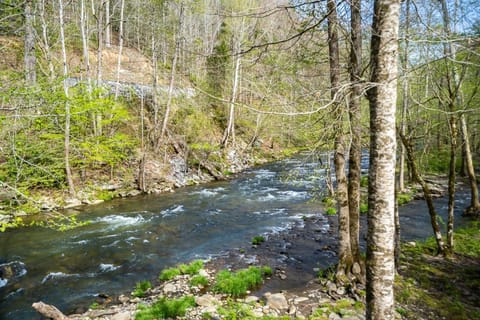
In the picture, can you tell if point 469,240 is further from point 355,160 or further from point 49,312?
point 49,312

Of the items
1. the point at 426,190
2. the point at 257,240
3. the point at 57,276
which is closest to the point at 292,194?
the point at 257,240

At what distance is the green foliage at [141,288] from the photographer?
6.44 meters

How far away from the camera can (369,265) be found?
3.03 m

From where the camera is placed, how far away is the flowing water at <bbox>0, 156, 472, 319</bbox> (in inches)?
267

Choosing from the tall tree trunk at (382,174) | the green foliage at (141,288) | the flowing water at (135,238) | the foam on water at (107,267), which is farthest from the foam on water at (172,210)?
the tall tree trunk at (382,174)

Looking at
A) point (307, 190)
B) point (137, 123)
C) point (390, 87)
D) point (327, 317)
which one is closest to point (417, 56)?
point (390, 87)

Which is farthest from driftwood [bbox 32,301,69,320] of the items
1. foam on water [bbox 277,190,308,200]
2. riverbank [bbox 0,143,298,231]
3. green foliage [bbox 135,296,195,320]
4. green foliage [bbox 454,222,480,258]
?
foam on water [bbox 277,190,308,200]

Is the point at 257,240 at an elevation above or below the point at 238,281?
below

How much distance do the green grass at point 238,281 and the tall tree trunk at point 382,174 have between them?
359cm

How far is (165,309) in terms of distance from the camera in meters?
5.35

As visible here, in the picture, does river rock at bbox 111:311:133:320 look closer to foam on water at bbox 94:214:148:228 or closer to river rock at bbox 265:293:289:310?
river rock at bbox 265:293:289:310

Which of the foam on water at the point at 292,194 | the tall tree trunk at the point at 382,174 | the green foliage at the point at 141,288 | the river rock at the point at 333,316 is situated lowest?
the green foliage at the point at 141,288

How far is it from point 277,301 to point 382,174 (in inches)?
148

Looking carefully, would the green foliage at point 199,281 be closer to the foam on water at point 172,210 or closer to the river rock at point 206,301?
the river rock at point 206,301
